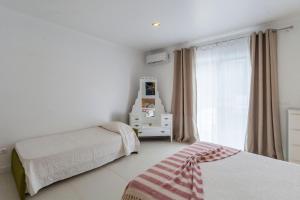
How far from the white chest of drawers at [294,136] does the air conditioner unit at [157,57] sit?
274 centimetres

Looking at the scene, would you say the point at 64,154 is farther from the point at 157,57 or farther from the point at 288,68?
the point at 288,68

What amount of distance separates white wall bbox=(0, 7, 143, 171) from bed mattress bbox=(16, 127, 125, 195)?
0.32 m

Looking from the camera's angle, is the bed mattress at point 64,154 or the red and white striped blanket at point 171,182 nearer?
the red and white striped blanket at point 171,182

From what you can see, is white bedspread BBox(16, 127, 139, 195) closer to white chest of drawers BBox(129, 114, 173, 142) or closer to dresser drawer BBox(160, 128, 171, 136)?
white chest of drawers BBox(129, 114, 173, 142)

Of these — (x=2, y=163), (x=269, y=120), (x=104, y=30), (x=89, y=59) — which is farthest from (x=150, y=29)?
(x=2, y=163)

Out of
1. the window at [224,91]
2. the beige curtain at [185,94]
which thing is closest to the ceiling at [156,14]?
the window at [224,91]

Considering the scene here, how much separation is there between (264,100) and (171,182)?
2525 mm

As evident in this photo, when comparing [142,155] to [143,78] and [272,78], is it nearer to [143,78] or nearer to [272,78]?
[143,78]

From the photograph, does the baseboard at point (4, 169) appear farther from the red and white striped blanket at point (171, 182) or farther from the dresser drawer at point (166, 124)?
the dresser drawer at point (166, 124)

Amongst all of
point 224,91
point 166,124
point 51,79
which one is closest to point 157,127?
point 166,124

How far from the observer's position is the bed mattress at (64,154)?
6.38ft

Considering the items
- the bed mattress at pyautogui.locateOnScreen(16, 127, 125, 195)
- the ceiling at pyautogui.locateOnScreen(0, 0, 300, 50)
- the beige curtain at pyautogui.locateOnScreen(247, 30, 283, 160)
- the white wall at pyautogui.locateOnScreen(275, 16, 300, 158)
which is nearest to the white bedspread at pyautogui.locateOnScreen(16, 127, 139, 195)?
the bed mattress at pyautogui.locateOnScreen(16, 127, 125, 195)

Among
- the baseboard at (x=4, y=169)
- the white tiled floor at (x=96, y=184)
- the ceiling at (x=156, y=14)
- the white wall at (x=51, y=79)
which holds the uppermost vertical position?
the ceiling at (x=156, y=14)

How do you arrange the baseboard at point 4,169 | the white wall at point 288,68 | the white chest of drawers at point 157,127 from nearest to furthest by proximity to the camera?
→ 1. the baseboard at point 4,169
2. the white wall at point 288,68
3. the white chest of drawers at point 157,127
